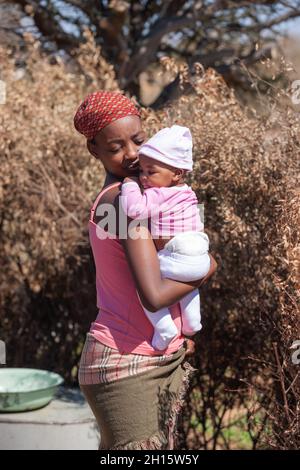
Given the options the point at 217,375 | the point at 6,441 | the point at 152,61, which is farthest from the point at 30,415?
the point at 152,61

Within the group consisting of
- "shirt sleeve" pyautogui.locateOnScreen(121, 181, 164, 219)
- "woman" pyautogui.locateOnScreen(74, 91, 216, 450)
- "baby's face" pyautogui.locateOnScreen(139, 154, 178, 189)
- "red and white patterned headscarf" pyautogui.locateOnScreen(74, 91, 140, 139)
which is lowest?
"woman" pyautogui.locateOnScreen(74, 91, 216, 450)

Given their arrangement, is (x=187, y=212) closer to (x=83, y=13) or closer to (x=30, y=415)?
(x=30, y=415)

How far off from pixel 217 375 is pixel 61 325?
124cm

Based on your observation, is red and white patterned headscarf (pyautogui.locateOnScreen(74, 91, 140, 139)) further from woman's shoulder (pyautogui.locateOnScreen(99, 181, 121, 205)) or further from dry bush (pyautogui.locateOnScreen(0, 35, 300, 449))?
dry bush (pyautogui.locateOnScreen(0, 35, 300, 449))

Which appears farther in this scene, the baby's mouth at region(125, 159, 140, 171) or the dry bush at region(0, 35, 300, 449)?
the dry bush at region(0, 35, 300, 449)

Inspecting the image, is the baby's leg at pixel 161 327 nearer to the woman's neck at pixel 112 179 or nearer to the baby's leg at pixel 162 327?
the baby's leg at pixel 162 327

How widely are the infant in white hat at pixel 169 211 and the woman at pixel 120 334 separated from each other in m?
0.05

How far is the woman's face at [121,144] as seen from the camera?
8.27ft

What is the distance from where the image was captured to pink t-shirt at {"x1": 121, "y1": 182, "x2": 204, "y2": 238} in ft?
7.81

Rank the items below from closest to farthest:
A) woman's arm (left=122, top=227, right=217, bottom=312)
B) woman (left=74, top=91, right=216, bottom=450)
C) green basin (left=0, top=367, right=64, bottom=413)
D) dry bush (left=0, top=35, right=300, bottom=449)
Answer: woman's arm (left=122, top=227, right=217, bottom=312) → woman (left=74, top=91, right=216, bottom=450) → dry bush (left=0, top=35, right=300, bottom=449) → green basin (left=0, top=367, right=64, bottom=413)

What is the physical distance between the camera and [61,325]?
17.1ft

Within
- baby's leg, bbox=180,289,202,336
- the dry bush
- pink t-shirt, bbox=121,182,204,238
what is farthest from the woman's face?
the dry bush

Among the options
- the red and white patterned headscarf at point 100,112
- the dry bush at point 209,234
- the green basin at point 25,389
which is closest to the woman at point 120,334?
the red and white patterned headscarf at point 100,112

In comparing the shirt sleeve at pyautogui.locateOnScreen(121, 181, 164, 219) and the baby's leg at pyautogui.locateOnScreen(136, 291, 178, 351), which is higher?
the shirt sleeve at pyautogui.locateOnScreen(121, 181, 164, 219)
